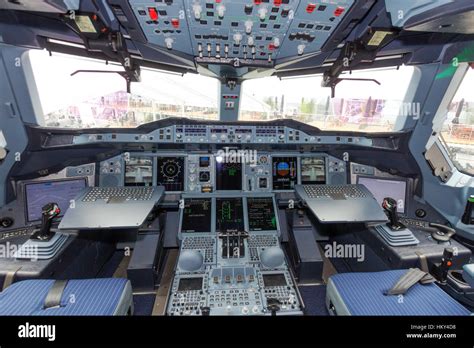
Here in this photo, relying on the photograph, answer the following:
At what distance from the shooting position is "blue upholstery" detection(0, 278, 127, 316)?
1.43 meters

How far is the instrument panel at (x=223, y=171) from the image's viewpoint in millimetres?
3064

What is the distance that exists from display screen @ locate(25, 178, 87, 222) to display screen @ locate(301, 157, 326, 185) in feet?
8.90

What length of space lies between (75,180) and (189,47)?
2.00 metres

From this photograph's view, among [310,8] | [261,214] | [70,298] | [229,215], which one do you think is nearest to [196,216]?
[229,215]

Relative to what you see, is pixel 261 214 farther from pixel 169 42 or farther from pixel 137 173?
pixel 169 42

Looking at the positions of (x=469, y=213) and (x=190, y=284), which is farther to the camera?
(x=469, y=213)

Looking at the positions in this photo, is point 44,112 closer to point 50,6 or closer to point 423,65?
point 50,6

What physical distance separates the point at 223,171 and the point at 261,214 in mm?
734

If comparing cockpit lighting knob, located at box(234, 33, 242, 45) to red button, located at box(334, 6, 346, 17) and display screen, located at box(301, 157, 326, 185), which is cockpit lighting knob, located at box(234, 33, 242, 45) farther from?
display screen, located at box(301, 157, 326, 185)

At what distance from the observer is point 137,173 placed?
307 cm

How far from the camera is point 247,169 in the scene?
319 centimetres

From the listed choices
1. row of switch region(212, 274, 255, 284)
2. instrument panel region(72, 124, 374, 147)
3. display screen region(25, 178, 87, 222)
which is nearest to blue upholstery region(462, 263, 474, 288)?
row of switch region(212, 274, 255, 284)
